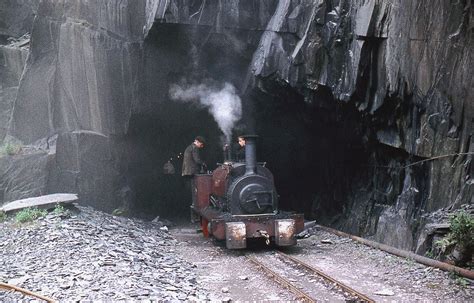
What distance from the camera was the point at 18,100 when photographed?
17734mm

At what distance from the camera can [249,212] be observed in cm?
1116

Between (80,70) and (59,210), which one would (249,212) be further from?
(80,70)

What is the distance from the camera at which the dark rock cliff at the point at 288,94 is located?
990 cm

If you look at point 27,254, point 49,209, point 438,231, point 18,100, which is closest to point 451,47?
point 438,231

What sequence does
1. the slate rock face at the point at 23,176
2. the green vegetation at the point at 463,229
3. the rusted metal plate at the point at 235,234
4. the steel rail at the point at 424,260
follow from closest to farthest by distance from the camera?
the steel rail at the point at 424,260
the green vegetation at the point at 463,229
the rusted metal plate at the point at 235,234
the slate rock face at the point at 23,176

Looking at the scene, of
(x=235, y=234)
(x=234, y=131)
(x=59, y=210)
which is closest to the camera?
(x=235, y=234)

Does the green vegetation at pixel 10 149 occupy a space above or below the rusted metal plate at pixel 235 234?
above

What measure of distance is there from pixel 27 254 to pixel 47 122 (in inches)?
388

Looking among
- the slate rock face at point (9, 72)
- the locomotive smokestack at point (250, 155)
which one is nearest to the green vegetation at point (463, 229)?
the locomotive smokestack at point (250, 155)

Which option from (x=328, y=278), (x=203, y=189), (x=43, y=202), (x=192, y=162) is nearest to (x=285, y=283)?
(x=328, y=278)

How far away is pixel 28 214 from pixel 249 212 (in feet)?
16.4

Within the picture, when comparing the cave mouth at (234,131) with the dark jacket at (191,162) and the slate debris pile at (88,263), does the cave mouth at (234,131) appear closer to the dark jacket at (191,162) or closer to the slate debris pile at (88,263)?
the dark jacket at (191,162)

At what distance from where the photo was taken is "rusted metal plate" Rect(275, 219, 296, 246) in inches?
430

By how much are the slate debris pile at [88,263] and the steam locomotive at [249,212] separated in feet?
4.36
